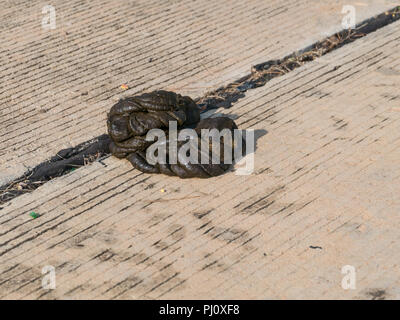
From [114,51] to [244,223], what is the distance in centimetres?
332

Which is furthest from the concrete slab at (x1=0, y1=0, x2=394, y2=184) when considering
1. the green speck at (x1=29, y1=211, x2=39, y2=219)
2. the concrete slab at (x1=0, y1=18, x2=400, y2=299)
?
the concrete slab at (x1=0, y1=18, x2=400, y2=299)

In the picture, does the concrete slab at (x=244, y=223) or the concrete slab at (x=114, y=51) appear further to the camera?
the concrete slab at (x=114, y=51)

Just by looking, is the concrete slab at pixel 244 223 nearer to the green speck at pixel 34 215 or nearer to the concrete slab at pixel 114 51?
the green speck at pixel 34 215

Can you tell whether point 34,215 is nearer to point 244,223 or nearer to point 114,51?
point 244,223

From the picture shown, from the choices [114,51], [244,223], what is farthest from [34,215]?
[114,51]

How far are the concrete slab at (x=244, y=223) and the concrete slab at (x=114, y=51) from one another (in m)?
0.81

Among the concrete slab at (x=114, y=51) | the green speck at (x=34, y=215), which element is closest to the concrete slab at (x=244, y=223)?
the green speck at (x=34, y=215)

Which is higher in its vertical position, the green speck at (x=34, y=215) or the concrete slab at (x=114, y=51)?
the concrete slab at (x=114, y=51)

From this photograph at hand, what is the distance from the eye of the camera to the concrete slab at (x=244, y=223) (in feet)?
14.9

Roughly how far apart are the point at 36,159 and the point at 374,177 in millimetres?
2899

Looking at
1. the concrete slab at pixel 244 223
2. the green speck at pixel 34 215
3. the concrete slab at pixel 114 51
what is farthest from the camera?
the concrete slab at pixel 114 51

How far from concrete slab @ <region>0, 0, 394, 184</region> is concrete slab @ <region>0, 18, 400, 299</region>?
81cm

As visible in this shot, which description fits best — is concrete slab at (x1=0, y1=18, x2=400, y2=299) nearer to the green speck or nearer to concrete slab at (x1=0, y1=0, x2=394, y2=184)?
the green speck

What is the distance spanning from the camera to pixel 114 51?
764 centimetres
